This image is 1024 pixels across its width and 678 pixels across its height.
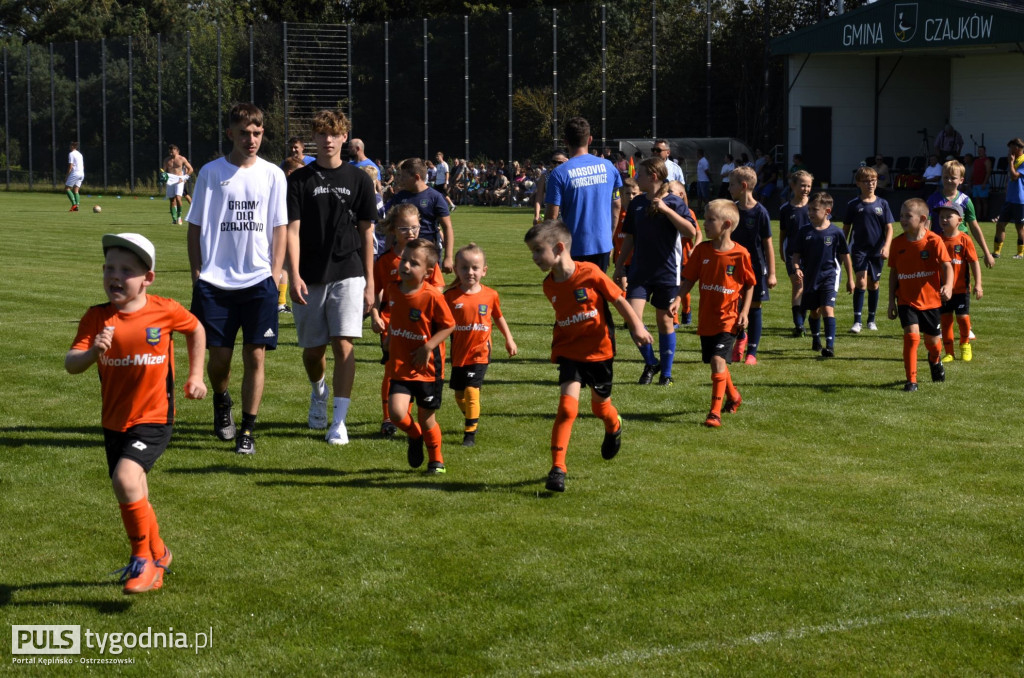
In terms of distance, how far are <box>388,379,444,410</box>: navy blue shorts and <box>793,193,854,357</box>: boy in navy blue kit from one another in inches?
235

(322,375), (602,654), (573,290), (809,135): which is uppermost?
(809,135)

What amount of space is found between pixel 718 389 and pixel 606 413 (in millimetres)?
1885

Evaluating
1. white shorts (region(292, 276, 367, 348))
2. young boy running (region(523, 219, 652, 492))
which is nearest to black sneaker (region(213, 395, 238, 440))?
Answer: white shorts (region(292, 276, 367, 348))

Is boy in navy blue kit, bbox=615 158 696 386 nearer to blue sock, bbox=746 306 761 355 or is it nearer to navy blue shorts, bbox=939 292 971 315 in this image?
blue sock, bbox=746 306 761 355

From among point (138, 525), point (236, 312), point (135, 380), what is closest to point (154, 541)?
point (138, 525)

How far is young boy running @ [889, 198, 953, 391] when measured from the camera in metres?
10.2

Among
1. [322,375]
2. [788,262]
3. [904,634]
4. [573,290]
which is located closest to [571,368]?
[573,290]

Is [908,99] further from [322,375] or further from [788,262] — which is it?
[322,375]

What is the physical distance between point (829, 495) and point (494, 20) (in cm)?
4574

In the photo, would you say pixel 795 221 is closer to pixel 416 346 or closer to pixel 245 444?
pixel 416 346

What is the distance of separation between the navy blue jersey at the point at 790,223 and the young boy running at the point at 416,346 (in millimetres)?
6198

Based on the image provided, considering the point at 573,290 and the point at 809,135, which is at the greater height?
the point at 809,135

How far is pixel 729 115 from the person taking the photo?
45.9 meters

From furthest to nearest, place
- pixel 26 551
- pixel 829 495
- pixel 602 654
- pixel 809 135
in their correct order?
pixel 809 135 → pixel 829 495 → pixel 26 551 → pixel 602 654
